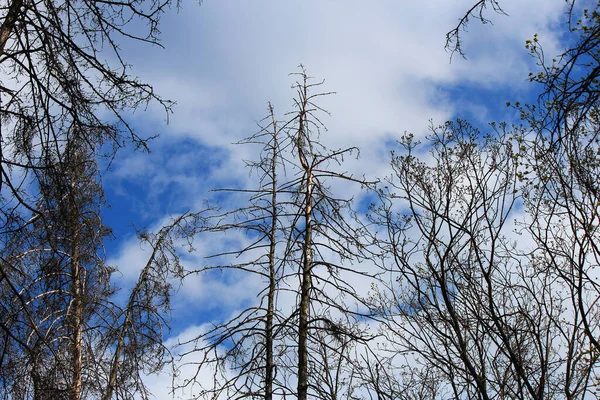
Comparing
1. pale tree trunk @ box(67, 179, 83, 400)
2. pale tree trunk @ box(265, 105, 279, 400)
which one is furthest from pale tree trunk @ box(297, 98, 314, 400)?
pale tree trunk @ box(67, 179, 83, 400)

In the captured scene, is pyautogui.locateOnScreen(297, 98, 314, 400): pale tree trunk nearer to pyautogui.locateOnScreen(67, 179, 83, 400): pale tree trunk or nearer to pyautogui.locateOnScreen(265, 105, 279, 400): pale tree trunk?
pyautogui.locateOnScreen(265, 105, 279, 400): pale tree trunk

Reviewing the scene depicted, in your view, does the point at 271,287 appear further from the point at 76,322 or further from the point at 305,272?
the point at 76,322

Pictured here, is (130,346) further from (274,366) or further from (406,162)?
(406,162)

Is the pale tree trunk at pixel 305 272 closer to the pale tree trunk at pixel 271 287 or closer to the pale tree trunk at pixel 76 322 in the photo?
the pale tree trunk at pixel 271 287

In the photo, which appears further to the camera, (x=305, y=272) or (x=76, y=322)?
(x=76, y=322)

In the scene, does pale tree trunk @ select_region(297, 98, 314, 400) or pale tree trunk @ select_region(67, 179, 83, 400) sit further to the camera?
pale tree trunk @ select_region(67, 179, 83, 400)

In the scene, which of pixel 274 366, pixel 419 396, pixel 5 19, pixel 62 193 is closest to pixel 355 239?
pixel 274 366

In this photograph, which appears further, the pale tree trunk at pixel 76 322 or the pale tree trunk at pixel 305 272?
the pale tree trunk at pixel 76 322

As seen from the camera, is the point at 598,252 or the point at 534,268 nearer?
the point at 598,252

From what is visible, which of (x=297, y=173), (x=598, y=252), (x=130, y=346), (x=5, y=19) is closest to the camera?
(x=5, y=19)

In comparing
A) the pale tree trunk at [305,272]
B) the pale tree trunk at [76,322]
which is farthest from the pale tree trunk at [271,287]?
the pale tree trunk at [76,322]

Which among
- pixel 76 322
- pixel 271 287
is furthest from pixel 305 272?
pixel 76 322

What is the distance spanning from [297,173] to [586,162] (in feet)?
10.7

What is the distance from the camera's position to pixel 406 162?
7.38m
